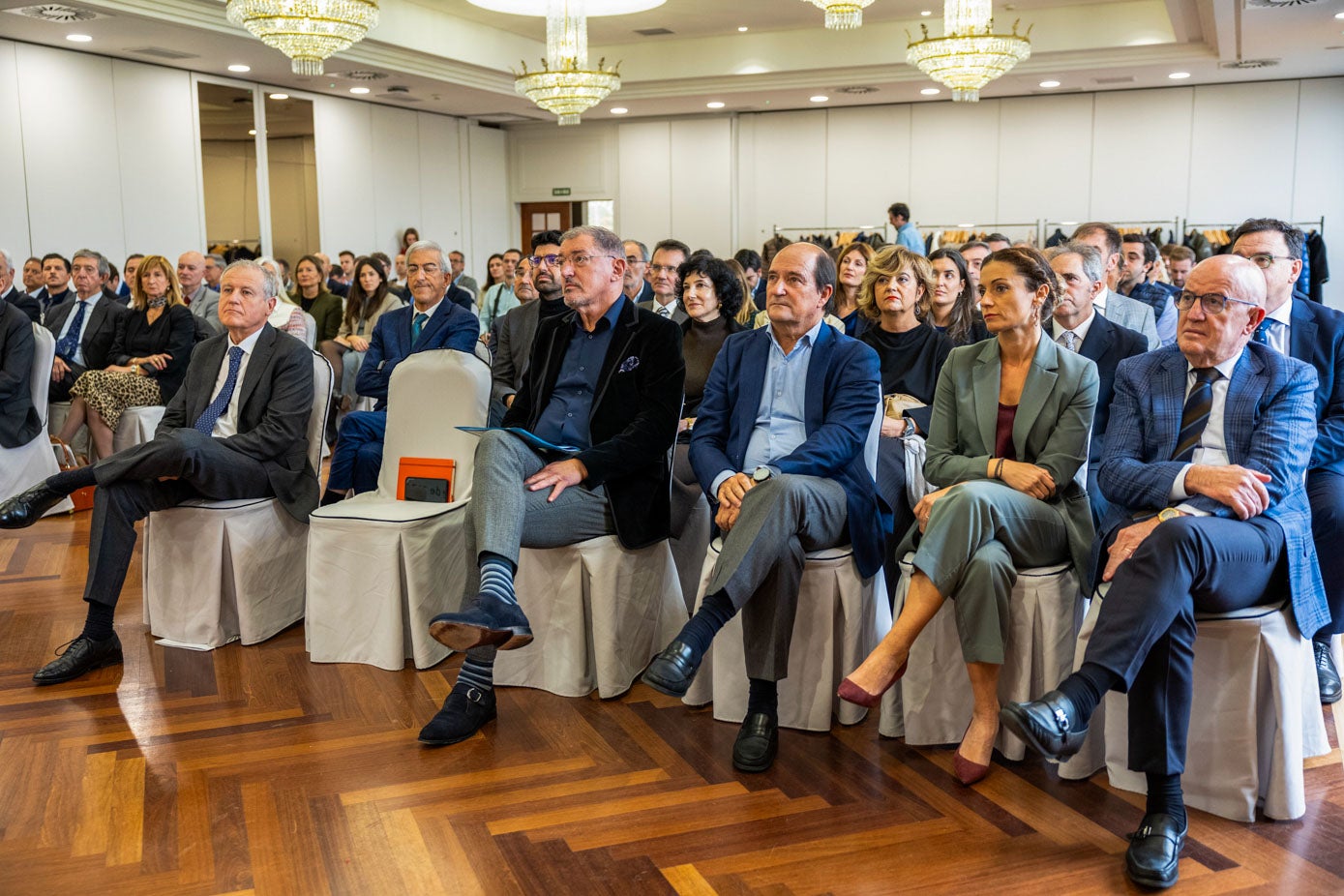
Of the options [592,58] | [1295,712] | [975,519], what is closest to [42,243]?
[592,58]

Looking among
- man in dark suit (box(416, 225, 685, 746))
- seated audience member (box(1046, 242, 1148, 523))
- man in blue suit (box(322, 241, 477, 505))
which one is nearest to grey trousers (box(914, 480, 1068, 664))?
seated audience member (box(1046, 242, 1148, 523))

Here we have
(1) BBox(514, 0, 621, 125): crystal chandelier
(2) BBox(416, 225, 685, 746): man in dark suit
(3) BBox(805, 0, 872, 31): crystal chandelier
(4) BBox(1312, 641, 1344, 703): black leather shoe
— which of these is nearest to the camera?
(2) BBox(416, 225, 685, 746): man in dark suit

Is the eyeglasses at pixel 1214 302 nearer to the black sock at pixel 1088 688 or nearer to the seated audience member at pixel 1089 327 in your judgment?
the seated audience member at pixel 1089 327

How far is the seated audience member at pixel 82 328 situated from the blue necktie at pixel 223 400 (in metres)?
2.90

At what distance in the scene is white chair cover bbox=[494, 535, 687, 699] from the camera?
362 cm

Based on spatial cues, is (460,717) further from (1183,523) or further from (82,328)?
(82,328)

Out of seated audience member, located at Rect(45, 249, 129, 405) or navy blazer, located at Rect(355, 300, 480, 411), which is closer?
navy blazer, located at Rect(355, 300, 480, 411)

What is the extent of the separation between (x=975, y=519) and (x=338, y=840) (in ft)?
5.73

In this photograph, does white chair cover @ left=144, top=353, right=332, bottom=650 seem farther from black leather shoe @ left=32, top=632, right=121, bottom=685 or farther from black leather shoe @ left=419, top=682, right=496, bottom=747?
black leather shoe @ left=419, top=682, right=496, bottom=747

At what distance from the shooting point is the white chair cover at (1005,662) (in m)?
3.07

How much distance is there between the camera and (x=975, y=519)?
301 cm

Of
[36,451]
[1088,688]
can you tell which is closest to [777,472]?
[1088,688]

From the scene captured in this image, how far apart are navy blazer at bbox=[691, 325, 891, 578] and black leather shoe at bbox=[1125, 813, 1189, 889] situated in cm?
106

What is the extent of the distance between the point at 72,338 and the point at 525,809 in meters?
5.97
